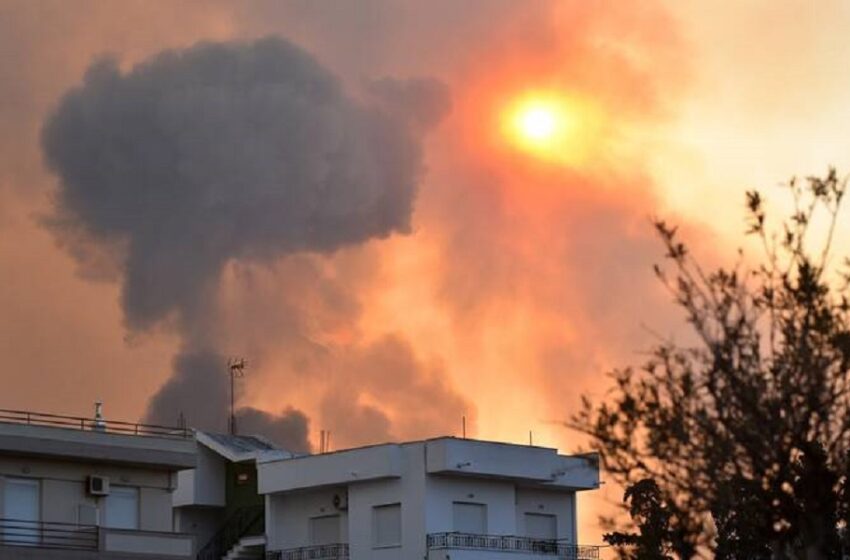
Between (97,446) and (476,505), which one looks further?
(476,505)

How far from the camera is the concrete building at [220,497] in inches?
2928

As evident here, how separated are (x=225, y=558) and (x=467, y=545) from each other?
10.9m

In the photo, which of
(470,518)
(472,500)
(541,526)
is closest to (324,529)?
(470,518)

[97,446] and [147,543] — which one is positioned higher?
[97,446]

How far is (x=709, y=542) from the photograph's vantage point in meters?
24.8

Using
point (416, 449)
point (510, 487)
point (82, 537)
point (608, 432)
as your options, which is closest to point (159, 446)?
point (82, 537)

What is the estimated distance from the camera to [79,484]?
5609 cm

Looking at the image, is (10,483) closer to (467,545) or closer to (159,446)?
(159,446)

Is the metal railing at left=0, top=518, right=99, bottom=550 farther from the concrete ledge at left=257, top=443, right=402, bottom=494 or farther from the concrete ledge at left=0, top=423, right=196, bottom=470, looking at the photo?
the concrete ledge at left=257, top=443, right=402, bottom=494

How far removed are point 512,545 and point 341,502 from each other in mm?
6790

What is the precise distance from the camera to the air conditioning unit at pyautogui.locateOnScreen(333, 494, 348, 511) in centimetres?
7094

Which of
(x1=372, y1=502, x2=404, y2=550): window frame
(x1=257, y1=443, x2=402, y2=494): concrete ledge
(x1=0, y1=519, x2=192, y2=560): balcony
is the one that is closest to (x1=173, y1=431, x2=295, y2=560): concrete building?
(x1=257, y1=443, x2=402, y2=494): concrete ledge

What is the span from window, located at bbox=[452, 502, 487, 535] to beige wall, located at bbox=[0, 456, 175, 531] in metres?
14.5

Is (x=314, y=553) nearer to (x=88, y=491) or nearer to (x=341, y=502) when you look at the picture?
(x=341, y=502)
